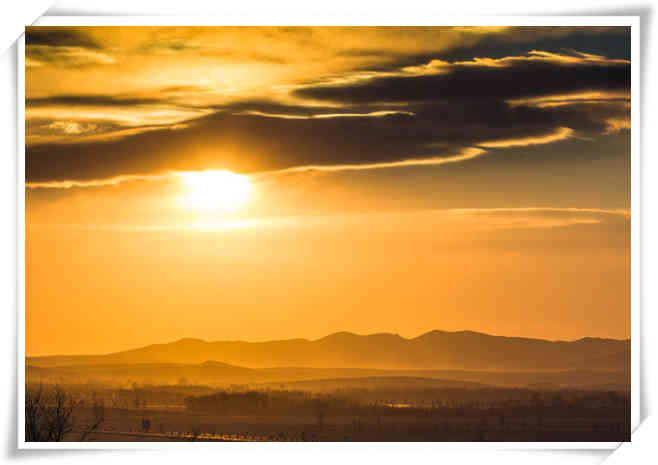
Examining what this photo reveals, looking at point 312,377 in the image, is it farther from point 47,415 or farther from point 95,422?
point 47,415

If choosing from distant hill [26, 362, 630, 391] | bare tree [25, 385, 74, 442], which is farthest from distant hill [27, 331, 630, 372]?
bare tree [25, 385, 74, 442]

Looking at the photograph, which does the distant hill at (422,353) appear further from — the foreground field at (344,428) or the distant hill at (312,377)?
the foreground field at (344,428)

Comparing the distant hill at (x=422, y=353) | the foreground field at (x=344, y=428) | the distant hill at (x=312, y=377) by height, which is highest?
the distant hill at (x=422, y=353)

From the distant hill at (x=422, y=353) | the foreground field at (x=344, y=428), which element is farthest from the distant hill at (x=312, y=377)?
the foreground field at (x=344, y=428)

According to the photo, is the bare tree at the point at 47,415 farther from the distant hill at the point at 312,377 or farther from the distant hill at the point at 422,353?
the distant hill at the point at 422,353

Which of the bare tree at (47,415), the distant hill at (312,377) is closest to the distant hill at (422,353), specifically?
the distant hill at (312,377)

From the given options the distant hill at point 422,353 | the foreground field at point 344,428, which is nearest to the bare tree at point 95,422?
the foreground field at point 344,428

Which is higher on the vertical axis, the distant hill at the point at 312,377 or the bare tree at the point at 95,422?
the distant hill at the point at 312,377

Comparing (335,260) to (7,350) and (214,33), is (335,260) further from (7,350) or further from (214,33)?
(7,350)
